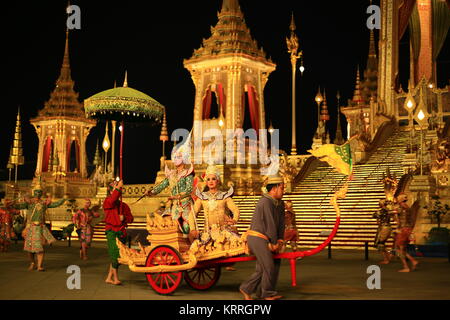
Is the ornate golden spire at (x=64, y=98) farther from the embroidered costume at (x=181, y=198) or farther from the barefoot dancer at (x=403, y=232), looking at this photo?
the embroidered costume at (x=181, y=198)

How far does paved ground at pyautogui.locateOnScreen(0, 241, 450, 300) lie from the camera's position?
27.2 feet

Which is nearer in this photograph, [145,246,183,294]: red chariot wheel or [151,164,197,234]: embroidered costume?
[145,246,183,294]: red chariot wheel

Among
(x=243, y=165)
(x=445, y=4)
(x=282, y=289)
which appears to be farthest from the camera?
(x=445, y=4)

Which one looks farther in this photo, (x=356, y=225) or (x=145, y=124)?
(x=356, y=225)

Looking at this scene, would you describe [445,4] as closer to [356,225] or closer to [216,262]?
[356,225]

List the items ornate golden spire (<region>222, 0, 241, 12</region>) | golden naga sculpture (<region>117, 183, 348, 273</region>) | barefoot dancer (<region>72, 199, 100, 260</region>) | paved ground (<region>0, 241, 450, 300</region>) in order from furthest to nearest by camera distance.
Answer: ornate golden spire (<region>222, 0, 241, 12</region>) < barefoot dancer (<region>72, 199, 100, 260</region>) < paved ground (<region>0, 241, 450, 300</region>) < golden naga sculpture (<region>117, 183, 348, 273</region>)

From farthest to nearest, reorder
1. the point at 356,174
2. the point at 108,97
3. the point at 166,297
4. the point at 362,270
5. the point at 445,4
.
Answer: the point at 445,4
the point at 356,174
the point at 108,97
the point at 362,270
the point at 166,297

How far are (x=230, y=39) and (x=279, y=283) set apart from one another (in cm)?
2381

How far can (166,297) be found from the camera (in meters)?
8.17

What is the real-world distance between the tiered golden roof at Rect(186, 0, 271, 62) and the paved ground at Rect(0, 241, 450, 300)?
64.6ft

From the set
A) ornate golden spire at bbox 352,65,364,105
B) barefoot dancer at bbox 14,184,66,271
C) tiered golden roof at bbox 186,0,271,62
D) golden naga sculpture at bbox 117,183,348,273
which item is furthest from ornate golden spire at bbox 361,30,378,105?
golden naga sculpture at bbox 117,183,348,273

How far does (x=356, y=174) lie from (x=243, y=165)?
7.27 m

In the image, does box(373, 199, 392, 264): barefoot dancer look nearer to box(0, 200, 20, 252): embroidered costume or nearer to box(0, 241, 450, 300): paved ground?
box(0, 241, 450, 300): paved ground

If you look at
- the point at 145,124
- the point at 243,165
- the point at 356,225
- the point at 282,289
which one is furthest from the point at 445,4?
the point at 282,289
